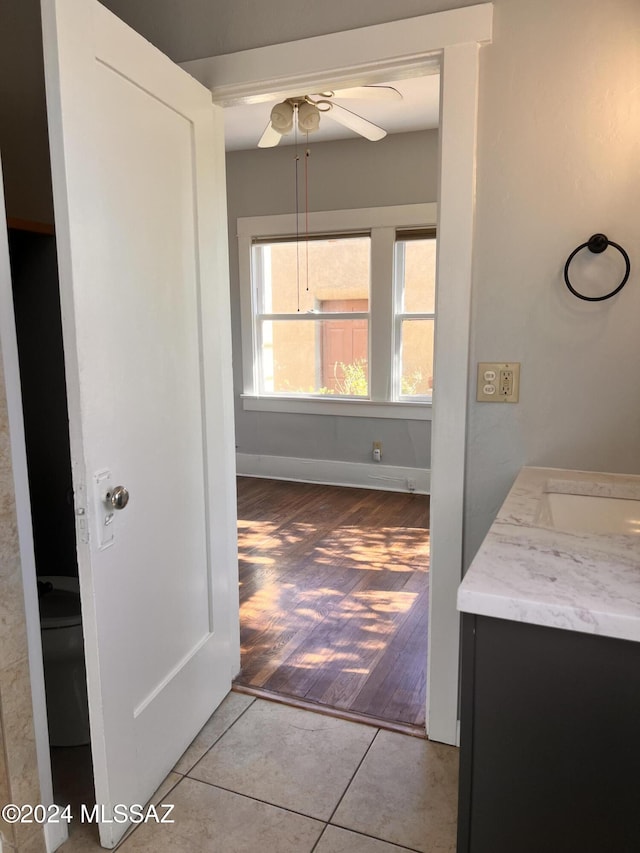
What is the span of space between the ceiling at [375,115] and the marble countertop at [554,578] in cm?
303

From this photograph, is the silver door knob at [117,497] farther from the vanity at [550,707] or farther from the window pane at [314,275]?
the window pane at [314,275]

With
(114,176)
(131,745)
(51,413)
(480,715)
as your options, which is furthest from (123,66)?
(131,745)

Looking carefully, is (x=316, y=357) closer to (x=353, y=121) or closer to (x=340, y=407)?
(x=340, y=407)

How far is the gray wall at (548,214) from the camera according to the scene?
1.59 metres

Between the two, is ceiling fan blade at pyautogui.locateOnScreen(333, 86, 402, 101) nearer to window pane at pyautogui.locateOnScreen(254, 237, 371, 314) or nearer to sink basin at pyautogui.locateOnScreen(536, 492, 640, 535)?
window pane at pyautogui.locateOnScreen(254, 237, 371, 314)

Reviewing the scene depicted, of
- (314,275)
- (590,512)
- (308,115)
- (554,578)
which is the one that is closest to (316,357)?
(314,275)

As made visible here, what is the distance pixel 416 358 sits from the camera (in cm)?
478

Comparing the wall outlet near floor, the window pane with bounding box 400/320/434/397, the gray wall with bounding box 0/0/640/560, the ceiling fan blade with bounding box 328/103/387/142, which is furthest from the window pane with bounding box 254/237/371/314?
the wall outlet near floor

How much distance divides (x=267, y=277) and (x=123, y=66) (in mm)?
3732

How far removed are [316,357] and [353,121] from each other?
6.77 ft

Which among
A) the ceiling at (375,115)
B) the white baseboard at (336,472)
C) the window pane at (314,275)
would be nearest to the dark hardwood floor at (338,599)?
the white baseboard at (336,472)

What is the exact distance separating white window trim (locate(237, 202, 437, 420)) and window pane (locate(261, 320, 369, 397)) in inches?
4.6

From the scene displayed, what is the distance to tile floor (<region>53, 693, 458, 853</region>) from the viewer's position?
1.58 metres

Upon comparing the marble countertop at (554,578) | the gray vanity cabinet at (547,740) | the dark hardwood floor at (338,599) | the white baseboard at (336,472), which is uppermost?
the marble countertop at (554,578)
